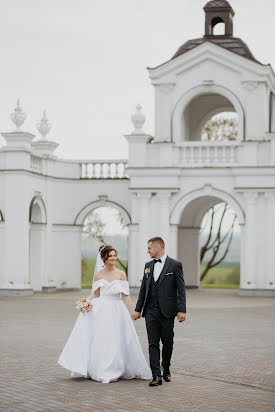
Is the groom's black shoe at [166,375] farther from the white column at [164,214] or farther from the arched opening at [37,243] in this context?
the arched opening at [37,243]

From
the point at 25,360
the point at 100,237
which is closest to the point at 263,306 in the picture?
the point at 25,360

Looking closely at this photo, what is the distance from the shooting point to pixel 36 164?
3512 cm

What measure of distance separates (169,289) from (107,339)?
116 centimetres

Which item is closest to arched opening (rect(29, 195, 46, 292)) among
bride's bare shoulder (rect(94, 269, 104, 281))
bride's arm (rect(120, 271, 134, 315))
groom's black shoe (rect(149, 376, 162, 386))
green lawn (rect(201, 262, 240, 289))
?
bride's bare shoulder (rect(94, 269, 104, 281))

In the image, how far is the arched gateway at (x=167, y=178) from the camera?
33.3 m

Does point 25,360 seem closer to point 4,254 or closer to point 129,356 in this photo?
point 129,356

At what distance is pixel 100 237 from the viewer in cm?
5697

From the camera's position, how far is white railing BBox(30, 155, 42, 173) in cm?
3456

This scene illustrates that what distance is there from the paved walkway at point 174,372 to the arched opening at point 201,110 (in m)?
15.9

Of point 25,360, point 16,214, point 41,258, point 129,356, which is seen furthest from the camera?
point 41,258

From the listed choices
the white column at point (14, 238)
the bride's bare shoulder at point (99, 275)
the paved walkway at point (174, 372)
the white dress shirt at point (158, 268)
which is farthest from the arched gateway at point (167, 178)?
the white dress shirt at point (158, 268)

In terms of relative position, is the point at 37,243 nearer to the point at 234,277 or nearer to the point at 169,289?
the point at 169,289

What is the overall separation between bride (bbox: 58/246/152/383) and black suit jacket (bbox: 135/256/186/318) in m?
0.47

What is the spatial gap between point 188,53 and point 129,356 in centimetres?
2397
